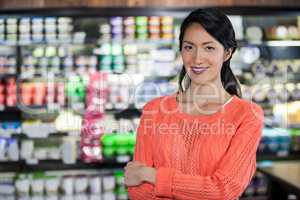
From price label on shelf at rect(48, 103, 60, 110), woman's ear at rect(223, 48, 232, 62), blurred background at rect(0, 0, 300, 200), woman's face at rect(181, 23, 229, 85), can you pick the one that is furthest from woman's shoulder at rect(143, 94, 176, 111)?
price label on shelf at rect(48, 103, 60, 110)

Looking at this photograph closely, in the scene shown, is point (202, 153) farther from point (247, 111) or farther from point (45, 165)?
point (45, 165)

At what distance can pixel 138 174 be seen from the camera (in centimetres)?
145

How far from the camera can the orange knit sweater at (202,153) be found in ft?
4.55

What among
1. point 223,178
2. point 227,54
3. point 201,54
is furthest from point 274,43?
point 223,178

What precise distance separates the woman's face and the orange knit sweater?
0.12 metres

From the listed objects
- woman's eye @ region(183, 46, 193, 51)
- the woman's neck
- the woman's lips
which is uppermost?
woman's eye @ region(183, 46, 193, 51)

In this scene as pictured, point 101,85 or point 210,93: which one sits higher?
point 210,93

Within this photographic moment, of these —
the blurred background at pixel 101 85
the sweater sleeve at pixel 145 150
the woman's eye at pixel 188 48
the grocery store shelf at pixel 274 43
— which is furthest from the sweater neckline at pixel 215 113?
the grocery store shelf at pixel 274 43

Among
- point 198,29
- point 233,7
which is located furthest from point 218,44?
point 233,7

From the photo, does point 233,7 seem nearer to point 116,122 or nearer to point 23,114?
point 116,122

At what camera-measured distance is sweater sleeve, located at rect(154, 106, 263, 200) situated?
4.52 feet

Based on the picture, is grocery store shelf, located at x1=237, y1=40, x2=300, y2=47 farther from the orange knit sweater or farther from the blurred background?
the orange knit sweater

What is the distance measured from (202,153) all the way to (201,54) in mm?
315

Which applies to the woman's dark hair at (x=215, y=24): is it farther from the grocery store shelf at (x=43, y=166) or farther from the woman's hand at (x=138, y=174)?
the grocery store shelf at (x=43, y=166)
